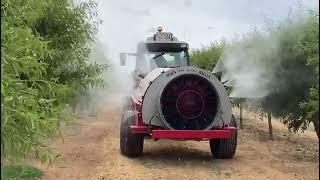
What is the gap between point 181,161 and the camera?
9.48 metres

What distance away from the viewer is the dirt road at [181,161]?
820 cm

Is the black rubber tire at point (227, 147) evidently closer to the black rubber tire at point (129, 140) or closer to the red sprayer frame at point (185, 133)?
the red sprayer frame at point (185, 133)

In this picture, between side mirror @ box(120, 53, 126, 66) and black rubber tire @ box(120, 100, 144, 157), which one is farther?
side mirror @ box(120, 53, 126, 66)

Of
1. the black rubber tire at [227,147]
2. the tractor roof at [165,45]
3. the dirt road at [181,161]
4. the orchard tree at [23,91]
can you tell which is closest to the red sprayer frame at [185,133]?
the dirt road at [181,161]

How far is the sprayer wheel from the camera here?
9469 millimetres

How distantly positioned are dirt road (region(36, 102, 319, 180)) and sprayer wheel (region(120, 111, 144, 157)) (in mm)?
156

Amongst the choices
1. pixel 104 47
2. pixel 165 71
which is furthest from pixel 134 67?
→ pixel 104 47

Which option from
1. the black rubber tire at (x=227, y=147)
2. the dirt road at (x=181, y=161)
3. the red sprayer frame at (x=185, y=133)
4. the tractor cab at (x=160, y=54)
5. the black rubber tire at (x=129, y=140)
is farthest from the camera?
the tractor cab at (x=160, y=54)

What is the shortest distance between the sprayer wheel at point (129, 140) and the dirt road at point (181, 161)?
16 cm

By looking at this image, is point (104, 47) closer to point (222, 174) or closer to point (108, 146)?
point (108, 146)

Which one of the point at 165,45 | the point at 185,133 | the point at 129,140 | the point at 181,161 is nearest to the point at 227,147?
the point at 181,161

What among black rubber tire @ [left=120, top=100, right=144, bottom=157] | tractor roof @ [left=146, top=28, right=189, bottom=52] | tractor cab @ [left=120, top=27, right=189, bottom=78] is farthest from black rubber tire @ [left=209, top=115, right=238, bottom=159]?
tractor roof @ [left=146, top=28, right=189, bottom=52]

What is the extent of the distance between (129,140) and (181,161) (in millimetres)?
973

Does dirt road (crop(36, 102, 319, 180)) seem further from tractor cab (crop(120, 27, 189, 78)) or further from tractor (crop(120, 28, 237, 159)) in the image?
tractor cab (crop(120, 27, 189, 78))
